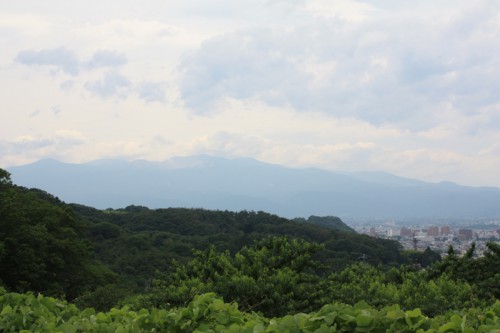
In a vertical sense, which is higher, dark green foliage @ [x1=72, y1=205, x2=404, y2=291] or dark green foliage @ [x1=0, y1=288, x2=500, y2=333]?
dark green foliage @ [x1=0, y1=288, x2=500, y2=333]

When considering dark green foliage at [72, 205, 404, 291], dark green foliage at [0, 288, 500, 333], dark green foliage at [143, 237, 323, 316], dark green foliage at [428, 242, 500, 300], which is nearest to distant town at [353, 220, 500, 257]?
dark green foliage at [428, 242, 500, 300]

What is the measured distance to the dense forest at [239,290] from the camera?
3.27 meters

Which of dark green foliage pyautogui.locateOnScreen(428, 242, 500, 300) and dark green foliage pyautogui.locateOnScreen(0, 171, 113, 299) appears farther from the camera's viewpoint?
dark green foliage pyautogui.locateOnScreen(0, 171, 113, 299)

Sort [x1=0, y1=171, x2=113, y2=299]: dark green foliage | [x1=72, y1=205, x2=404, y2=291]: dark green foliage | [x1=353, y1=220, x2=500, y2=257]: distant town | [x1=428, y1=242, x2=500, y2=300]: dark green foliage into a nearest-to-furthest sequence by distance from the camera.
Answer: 1. [x1=428, y1=242, x2=500, y2=300]: dark green foliage
2. [x1=0, y1=171, x2=113, y2=299]: dark green foliage
3. [x1=353, y1=220, x2=500, y2=257]: distant town
4. [x1=72, y1=205, x2=404, y2=291]: dark green foliage

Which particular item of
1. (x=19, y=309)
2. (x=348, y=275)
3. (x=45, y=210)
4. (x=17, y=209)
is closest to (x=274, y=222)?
(x=45, y=210)

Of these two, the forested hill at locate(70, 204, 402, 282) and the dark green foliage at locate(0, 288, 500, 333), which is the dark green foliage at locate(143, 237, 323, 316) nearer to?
the dark green foliage at locate(0, 288, 500, 333)

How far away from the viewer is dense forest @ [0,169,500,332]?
3273 mm

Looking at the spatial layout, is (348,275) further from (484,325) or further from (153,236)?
(153,236)

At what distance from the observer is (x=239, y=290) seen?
344 inches

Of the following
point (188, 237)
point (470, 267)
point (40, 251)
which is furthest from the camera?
point (188, 237)

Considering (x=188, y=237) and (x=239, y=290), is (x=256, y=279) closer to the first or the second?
(x=239, y=290)

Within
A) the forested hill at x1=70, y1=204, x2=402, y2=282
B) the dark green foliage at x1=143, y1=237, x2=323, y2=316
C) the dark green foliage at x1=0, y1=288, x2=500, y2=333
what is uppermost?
the dark green foliage at x1=0, y1=288, x2=500, y2=333

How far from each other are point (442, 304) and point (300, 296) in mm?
2599

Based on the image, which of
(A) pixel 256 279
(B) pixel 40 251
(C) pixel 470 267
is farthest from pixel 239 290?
(B) pixel 40 251
